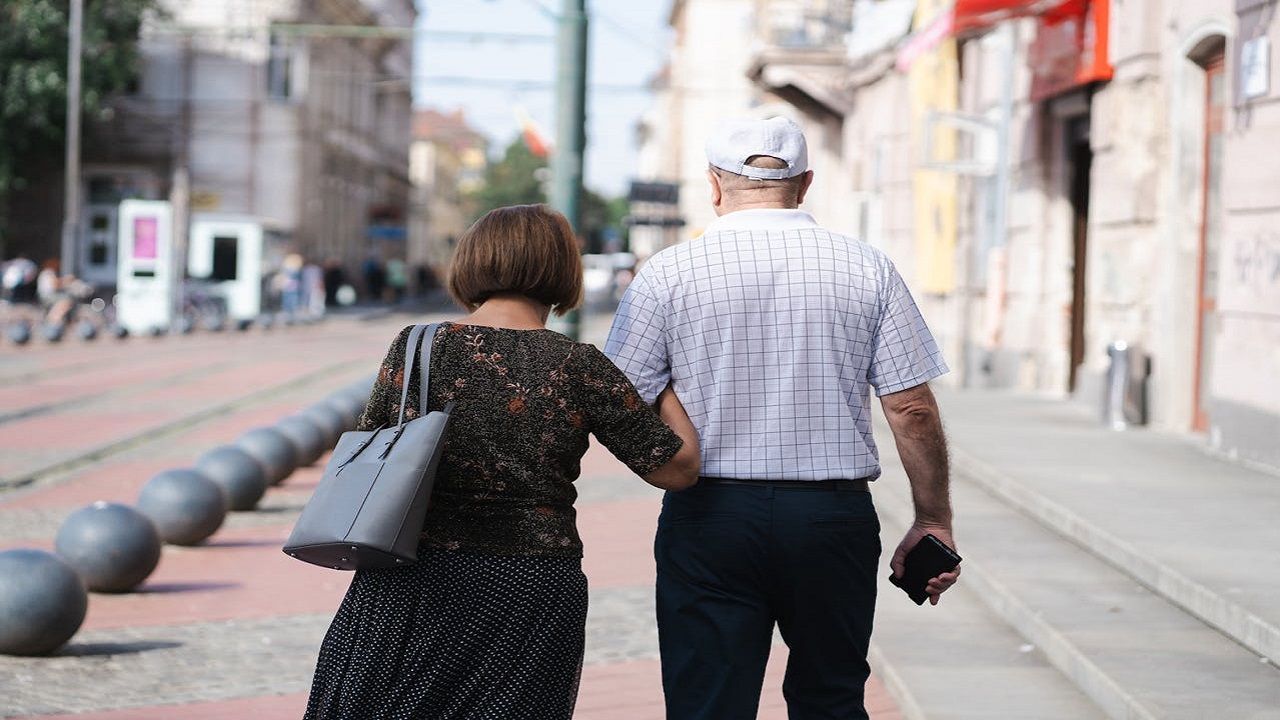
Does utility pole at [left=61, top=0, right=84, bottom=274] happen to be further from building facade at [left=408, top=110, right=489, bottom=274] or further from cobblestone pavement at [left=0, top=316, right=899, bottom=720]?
building facade at [left=408, top=110, right=489, bottom=274]

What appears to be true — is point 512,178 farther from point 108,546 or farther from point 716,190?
point 716,190

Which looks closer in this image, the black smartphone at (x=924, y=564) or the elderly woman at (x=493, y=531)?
the elderly woman at (x=493, y=531)

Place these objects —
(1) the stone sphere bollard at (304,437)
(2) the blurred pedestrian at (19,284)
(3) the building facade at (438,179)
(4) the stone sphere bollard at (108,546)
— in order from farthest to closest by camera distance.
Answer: (3) the building facade at (438,179)
(2) the blurred pedestrian at (19,284)
(1) the stone sphere bollard at (304,437)
(4) the stone sphere bollard at (108,546)

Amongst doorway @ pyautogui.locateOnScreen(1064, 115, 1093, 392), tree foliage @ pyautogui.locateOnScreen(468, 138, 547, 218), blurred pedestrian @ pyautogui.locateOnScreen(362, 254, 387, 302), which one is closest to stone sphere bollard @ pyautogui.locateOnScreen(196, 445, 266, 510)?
doorway @ pyautogui.locateOnScreen(1064, 115, 1093, 392)

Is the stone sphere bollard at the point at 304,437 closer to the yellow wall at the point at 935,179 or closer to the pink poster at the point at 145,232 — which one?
the yellow wall at the point at 935,179

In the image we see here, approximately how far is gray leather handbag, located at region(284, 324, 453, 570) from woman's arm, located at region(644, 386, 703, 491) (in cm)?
44

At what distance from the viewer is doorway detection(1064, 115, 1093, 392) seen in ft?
55.4

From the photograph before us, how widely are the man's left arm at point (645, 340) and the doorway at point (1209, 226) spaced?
952 centimetres

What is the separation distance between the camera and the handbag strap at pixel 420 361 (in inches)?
136

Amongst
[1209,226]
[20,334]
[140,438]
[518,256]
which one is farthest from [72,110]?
[518,256]

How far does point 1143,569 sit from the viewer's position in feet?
23.3

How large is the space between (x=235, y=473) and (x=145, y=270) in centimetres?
2717

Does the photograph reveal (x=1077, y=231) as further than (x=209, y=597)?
Yes

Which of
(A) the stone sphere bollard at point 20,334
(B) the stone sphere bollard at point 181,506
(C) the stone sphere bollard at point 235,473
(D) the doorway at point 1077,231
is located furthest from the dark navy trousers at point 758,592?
(A) the stone sphere bollard at point 20,334
